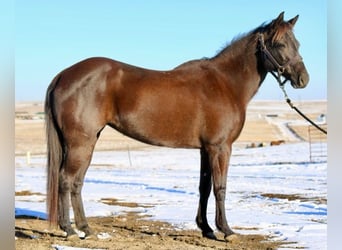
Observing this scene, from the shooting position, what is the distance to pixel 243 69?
17.4 feet

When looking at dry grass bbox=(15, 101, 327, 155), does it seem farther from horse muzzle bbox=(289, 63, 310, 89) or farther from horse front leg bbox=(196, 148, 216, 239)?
horse front leg bbox=(196, 148, 216, 239)

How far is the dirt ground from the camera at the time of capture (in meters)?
4.79

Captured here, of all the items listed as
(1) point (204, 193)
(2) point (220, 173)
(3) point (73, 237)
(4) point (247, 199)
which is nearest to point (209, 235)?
(1) point (204, 193)

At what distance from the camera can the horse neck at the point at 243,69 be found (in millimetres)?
5281

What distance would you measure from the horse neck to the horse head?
0.20 m

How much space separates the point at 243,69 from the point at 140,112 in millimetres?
Answer: 1383

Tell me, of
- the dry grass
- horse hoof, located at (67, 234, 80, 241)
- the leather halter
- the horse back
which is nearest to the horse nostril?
the leather halter

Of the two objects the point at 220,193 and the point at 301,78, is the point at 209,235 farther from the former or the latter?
the point at 301,78

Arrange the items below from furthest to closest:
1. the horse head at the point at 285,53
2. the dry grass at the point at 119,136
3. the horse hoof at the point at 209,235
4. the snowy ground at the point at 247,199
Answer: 1. the dry grass at the point at 119,136
2. the snowy ground at the point at 247,199
3. the horse hoof at the point at 209,235
4. the horse head at the point at 285,53

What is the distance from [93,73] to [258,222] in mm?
3168

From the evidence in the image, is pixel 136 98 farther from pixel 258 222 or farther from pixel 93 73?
pixel 258 222

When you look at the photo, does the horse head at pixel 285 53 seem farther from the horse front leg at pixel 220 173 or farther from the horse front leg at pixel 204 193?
the horse front leg at pixel 204 193

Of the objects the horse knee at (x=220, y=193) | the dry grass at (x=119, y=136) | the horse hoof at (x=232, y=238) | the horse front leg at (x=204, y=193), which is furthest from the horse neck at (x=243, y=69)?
the dry grass at (x=119, y=136)

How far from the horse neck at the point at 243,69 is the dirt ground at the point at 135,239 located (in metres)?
1.66
